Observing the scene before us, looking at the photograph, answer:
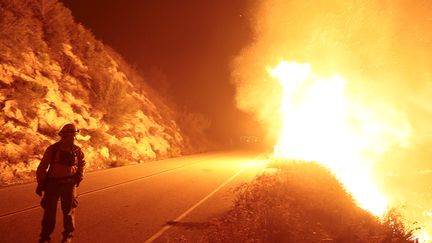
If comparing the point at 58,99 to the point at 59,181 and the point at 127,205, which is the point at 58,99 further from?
the point at 59,181

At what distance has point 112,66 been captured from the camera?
85.7 feet

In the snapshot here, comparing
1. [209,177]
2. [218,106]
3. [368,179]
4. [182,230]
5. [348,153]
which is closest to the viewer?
[182,230]

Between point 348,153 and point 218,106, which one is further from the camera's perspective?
point 218,106

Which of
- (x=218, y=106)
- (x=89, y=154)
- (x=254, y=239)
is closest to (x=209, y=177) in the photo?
(x=89, y=154)

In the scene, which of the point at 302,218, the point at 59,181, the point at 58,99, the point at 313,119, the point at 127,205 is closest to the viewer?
the point at 59,181

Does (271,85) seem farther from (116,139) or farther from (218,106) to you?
(218,106)

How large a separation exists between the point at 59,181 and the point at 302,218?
5.28 meters

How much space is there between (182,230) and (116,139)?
13646 millimetres

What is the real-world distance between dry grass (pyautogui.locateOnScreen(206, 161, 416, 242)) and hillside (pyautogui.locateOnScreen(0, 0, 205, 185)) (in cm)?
841

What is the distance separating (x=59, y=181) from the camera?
548 cm

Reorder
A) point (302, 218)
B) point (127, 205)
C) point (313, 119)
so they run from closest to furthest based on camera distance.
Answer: point (302, 218) < point (127, 205) < point (313, 119)

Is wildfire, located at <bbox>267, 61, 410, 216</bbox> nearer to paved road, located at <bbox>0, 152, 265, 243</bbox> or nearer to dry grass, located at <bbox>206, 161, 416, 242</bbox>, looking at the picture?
paved road, located at <bbox>0, 152, 265, 243</bbox>

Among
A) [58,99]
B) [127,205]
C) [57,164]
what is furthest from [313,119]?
[57,164]

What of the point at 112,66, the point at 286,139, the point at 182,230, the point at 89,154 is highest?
the point at 112,66
